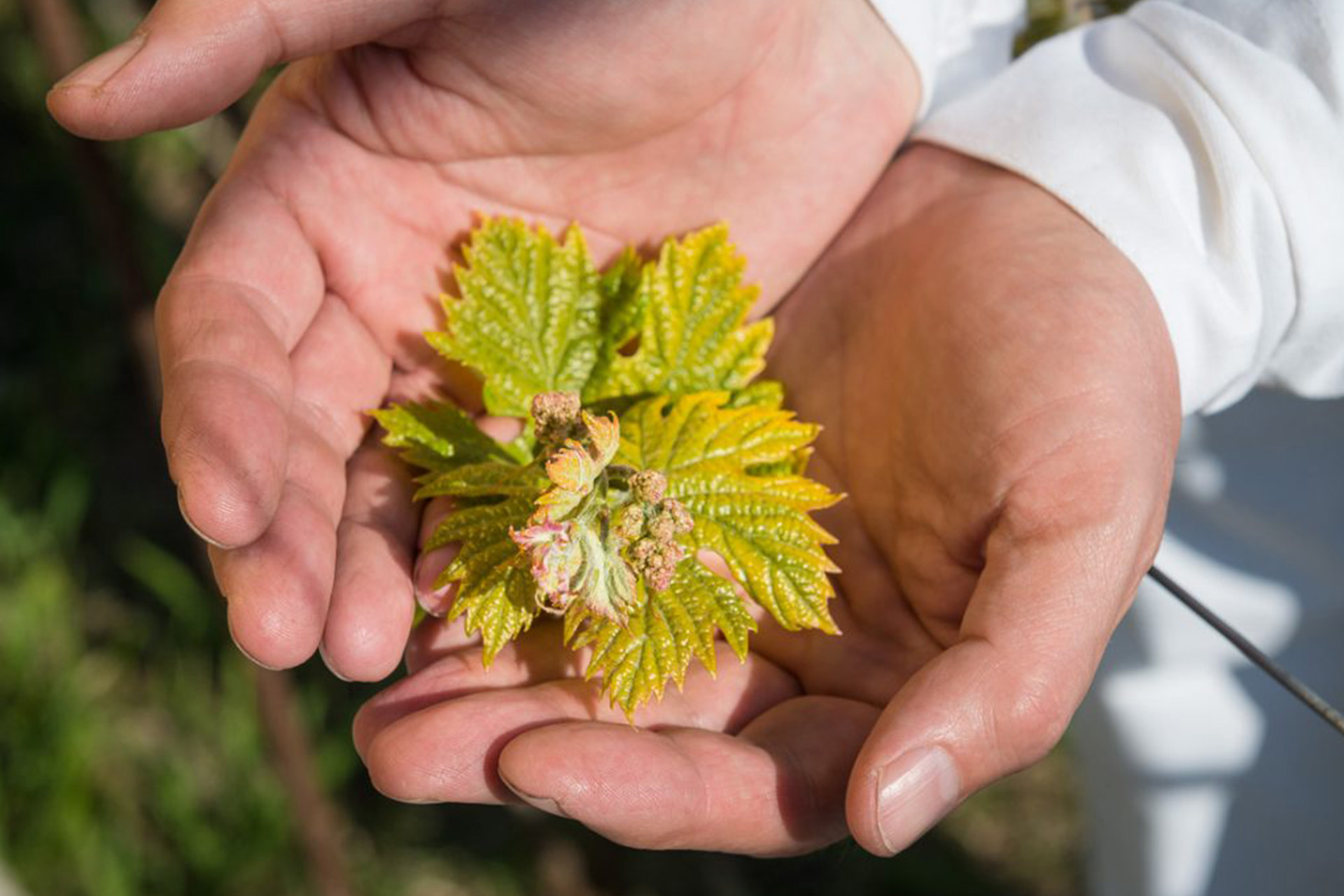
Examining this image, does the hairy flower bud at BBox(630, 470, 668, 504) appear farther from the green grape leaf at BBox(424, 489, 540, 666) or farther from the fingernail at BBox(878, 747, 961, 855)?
the fingernail at BBox(878, 747, 961, 855)

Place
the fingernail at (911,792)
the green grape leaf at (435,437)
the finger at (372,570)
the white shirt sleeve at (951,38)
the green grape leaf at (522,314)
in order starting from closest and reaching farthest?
1. the fingernail at (911,792)
2. the finger at (372,570)
3. the green grape leaf at (435,437)
4. the green grape leaf at (522,314)
5. the white shirt sleeve at (951,38)

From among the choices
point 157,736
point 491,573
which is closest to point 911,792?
point 491,573

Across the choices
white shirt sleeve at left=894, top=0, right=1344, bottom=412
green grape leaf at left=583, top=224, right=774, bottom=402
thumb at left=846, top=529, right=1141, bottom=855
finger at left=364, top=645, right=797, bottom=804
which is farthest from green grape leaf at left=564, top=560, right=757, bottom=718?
white shirt sleeve at left=894, top=0, right=1344, bottom=412

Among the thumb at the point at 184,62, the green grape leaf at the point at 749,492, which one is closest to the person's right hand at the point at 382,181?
the thumb at the point at 184,62

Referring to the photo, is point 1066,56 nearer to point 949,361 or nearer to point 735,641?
point 949,361

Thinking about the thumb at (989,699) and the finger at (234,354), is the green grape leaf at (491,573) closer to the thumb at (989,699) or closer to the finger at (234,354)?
the finger at (234,354)

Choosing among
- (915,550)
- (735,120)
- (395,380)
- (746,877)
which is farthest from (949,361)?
(746,877)
